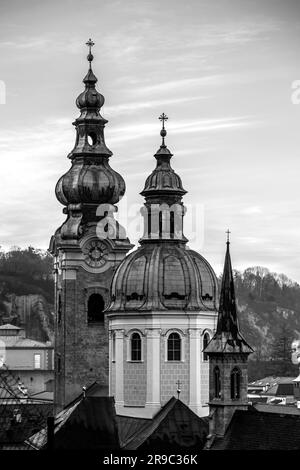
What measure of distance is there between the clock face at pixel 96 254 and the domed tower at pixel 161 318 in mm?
11897

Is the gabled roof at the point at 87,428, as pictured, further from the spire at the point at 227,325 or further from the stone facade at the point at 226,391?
the spire at the point at 227,325

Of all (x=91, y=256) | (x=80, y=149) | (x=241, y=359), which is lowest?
(x=241, y=359)

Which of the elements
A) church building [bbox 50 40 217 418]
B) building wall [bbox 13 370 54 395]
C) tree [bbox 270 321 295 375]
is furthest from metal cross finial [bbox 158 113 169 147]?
tree [bbox 270 321 295 375]

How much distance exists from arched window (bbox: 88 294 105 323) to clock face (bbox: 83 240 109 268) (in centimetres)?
163

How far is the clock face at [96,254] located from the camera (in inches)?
3484

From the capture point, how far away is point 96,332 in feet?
290

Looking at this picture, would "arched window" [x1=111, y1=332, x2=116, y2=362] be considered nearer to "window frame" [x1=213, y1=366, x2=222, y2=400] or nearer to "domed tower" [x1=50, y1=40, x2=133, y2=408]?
"window frame" [x1=213, y1=366, x2=222, y2=400]

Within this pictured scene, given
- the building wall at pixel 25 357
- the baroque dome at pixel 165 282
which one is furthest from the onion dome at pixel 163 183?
the building wall at pixel 25 357

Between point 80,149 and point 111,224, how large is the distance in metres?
4.12

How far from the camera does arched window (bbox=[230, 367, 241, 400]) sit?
69.1 m

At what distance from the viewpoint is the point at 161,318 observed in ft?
245

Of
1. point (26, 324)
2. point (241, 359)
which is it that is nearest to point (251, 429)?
point (241, 359)

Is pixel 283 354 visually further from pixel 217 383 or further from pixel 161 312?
pixel 217 383
